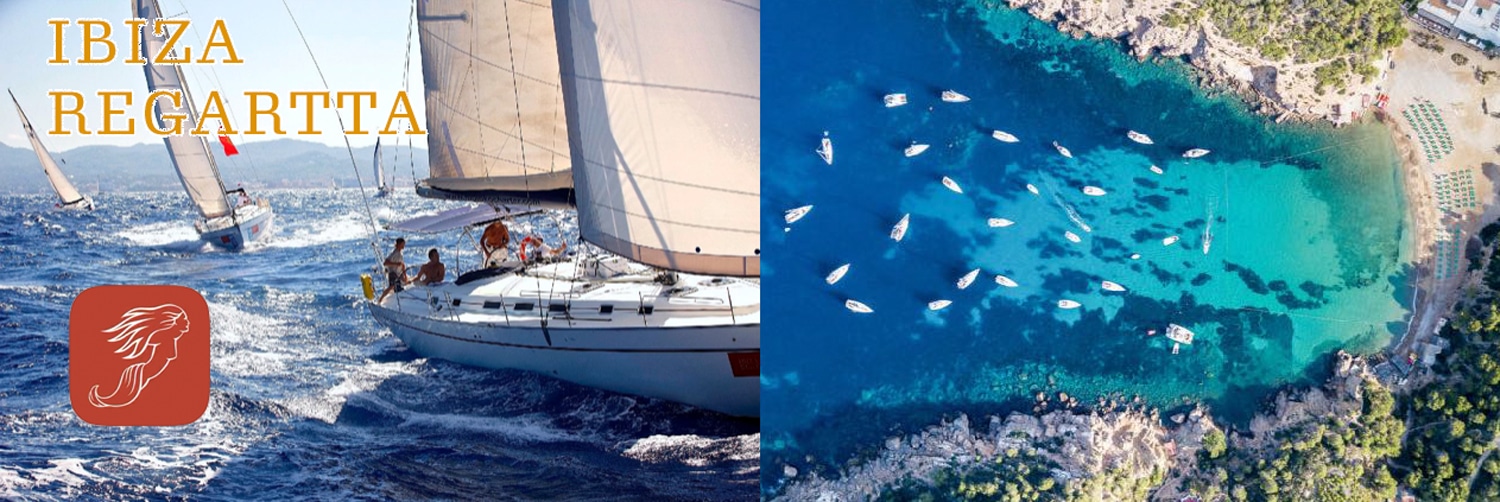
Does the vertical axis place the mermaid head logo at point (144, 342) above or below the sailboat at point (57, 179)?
above

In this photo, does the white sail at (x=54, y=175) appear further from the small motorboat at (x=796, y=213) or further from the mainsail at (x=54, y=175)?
the small motorboat at (x=796, y=213)

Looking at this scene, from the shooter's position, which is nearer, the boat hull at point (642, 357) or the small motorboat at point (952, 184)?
the small motorboat at point (952, 184)

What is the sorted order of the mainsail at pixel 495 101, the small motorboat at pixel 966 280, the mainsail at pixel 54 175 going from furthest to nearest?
1. the mainsail at pixel 54 175
2. the mainsail at pixel 495 101
3. the small motorboat at pixel 966 280

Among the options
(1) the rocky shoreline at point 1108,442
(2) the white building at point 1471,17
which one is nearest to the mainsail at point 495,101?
(1) the rocky shoreline at point 1108,442

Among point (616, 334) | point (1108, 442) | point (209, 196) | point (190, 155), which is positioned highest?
point (1108, 442)

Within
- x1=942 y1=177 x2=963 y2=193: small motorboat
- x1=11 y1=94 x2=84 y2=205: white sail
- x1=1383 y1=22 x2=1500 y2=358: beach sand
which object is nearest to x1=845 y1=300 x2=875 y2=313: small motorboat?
x1=942 y1=177 x2=963 y2=193: small motorboat

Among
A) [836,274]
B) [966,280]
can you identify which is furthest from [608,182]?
[966,280]

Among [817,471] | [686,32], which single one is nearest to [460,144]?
[686,32]

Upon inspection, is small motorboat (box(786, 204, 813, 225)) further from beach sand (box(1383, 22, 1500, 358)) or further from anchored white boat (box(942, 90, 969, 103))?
beach sand (box(1383, 22, 1500, 358))

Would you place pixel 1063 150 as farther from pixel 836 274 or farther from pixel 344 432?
pixel 344 432
